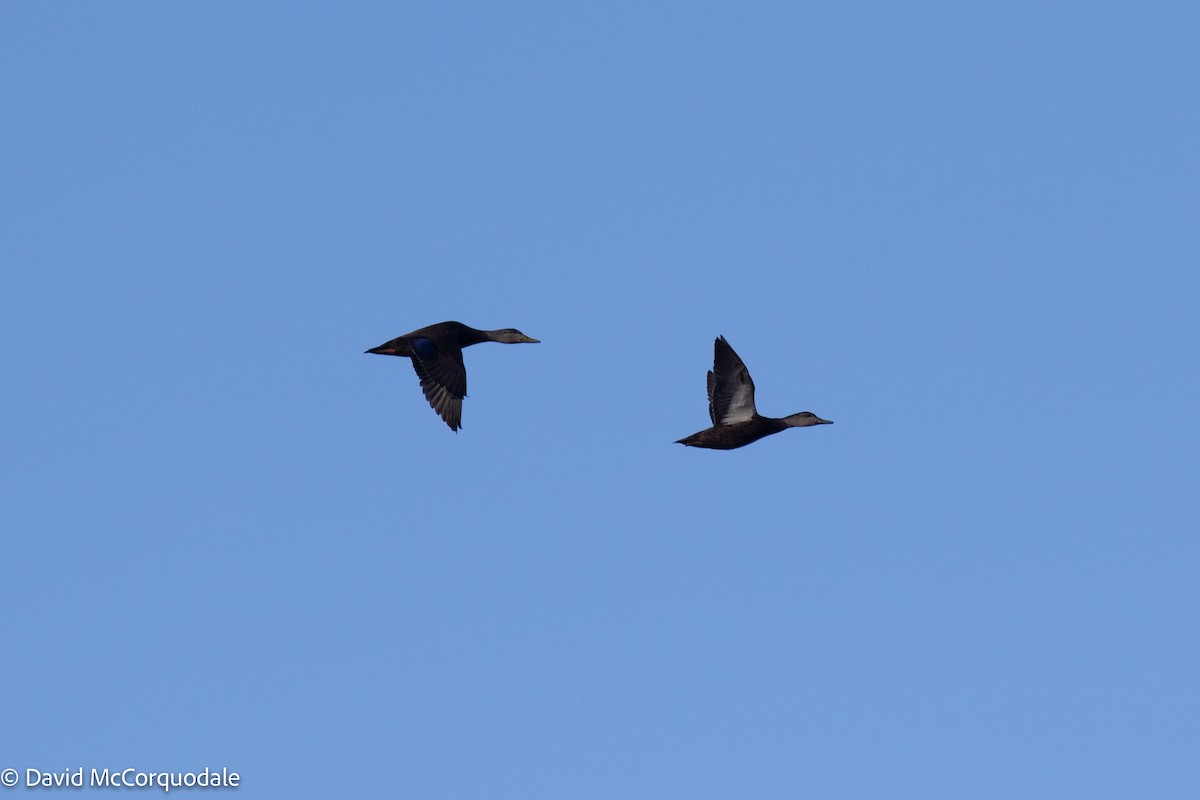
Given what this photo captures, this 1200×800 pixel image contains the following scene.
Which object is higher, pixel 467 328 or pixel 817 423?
pixel 467 328

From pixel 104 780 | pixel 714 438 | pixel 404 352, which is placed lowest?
pixel 104 780

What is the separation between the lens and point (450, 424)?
31.5m

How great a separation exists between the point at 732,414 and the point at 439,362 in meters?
5.96

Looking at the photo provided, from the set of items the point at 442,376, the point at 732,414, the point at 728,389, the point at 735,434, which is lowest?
the point at 735,434

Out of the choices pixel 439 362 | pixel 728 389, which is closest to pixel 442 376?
pixel 439 362

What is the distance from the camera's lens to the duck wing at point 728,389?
30719 millimetres

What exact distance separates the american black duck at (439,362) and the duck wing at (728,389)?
4.96 meters

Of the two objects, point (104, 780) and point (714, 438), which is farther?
point (714, 438)

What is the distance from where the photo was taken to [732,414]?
31062mm

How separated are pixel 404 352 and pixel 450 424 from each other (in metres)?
2.09

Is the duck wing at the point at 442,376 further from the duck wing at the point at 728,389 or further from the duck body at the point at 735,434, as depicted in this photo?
the duck wing at the point at 728,389

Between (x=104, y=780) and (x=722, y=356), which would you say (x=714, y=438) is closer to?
(x=722, y=356)

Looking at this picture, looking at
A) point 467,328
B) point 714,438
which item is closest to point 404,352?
point 467,328

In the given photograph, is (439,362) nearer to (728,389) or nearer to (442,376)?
A: (442,376)
